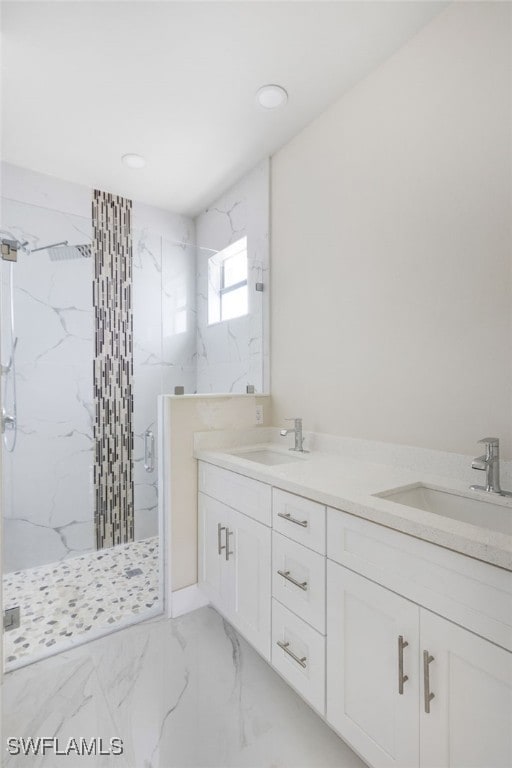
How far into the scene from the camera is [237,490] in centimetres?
164

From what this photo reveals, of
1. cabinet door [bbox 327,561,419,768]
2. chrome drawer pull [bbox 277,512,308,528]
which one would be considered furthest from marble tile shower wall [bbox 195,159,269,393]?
cabinet door [bbox 327,561,419,768]

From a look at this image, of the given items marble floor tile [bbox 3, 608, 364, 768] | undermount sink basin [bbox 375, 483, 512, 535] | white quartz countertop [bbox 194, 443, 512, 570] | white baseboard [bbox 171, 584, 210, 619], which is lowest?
marble floor tile [bbox 3, 608, 364, 768]

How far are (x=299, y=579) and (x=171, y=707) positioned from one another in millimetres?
698

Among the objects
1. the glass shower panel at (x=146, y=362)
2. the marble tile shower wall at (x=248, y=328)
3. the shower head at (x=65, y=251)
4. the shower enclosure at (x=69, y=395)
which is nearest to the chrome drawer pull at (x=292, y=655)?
the shower enclosure at (x=69, y=395)

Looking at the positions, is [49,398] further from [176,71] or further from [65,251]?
[176,71]

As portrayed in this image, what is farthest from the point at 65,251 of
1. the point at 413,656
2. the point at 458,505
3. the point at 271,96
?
the point at 413,656

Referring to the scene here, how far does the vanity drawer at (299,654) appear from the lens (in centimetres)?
119

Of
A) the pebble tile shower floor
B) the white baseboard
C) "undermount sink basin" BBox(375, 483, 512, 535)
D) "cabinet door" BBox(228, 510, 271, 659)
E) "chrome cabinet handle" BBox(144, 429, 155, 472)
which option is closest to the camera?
"undermount sink basin" BBox(375, 483, 512, 535)

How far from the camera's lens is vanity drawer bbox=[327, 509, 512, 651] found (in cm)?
79

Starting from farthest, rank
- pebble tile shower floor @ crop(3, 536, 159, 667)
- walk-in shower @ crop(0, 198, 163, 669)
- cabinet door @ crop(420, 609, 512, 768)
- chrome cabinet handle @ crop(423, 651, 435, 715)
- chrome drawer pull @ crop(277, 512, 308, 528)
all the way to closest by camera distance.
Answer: walk-in shower @ crop(0, 198, 163, 669), pebble tile shower floor @ crop(3, 536, 159, 667), chrome drawer pull @ crop(277, 512, 308, 528), chrome cabinet handle @ crop(423, 651, 435, 715), cabinet door @ crop(420, 609, 512, 768)

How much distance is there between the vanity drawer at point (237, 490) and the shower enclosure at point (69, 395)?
0.53 meters

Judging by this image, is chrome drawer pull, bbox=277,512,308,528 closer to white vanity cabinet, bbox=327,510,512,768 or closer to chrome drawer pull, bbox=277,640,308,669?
white vanity cabinet, bbox=327,510,512,768

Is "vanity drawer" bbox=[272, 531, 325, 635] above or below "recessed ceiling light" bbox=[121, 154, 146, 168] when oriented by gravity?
below

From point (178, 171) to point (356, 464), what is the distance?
2.28 metres
